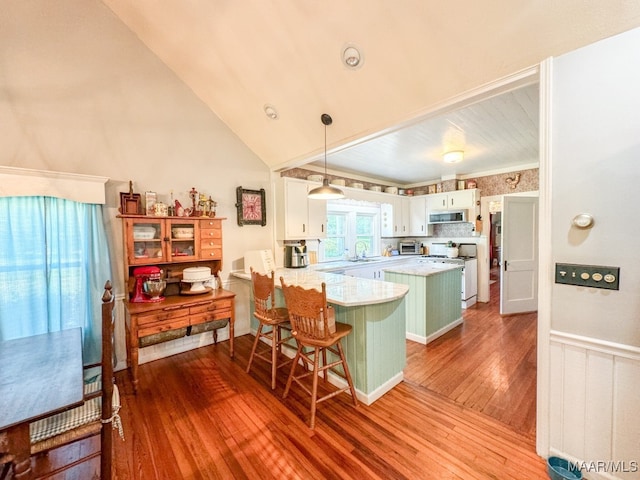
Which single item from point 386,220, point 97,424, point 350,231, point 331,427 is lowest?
point 331,427

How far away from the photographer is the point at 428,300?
10.8 feet

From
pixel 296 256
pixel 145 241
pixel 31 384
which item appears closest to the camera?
pixel 31 384

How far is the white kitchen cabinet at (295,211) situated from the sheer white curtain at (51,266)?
2.05 metres

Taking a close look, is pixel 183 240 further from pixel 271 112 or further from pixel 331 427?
pixel 331 427

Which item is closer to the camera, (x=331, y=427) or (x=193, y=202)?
(x=331, y=427)

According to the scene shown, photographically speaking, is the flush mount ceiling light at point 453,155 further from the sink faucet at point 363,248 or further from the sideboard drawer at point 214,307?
the sideboard drawer at point 214,307

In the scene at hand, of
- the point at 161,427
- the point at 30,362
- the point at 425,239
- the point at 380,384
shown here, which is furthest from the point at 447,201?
the point at 30,362

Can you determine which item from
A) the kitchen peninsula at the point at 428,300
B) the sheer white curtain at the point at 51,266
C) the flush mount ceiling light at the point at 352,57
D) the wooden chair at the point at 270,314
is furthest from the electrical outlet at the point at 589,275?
the sheer white curtain at the point at 51,266

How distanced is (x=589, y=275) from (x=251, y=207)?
11.3 ft

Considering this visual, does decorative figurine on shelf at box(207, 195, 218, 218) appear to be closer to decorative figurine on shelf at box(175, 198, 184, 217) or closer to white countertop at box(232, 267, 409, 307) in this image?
decorative figurine on shelf at box(175, 198, 184, 217)

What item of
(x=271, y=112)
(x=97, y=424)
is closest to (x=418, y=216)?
(x=271, y=112)

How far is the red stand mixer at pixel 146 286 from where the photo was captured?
2.68 meters

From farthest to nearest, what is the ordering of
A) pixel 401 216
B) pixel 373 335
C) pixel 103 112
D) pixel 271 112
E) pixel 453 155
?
pixel 401 216
pixel 453 155
pixel 271 112
pixel 103 112
pixel 373 335

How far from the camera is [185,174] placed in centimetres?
318
